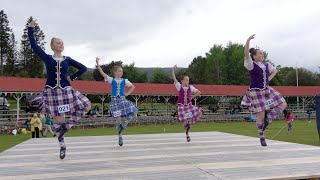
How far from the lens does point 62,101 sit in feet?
20.6

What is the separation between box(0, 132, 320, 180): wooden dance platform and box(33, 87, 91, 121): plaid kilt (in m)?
0.83

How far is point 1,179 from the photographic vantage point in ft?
14.7

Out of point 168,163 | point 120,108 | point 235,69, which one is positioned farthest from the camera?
point 235,69

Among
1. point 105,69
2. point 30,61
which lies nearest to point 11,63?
point 30,61

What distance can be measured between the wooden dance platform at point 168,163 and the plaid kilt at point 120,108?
4.01 ft

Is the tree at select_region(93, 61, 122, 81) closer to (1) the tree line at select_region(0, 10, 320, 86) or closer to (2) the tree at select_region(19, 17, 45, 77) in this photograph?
(1) the tree line at select_region(0, 10, 320, 86)

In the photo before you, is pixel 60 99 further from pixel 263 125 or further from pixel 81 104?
pixel 263 125

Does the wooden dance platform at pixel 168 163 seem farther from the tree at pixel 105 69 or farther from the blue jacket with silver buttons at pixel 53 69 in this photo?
the tree at pixel 105 69

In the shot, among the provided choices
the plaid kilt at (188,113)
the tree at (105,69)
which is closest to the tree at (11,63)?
the tree at (105,69)

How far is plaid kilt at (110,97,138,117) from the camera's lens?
847 centimetres

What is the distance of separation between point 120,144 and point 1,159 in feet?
9.02

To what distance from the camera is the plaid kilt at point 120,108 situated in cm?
847

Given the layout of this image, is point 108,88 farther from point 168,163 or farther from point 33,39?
point 168,163

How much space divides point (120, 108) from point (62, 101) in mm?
2359
